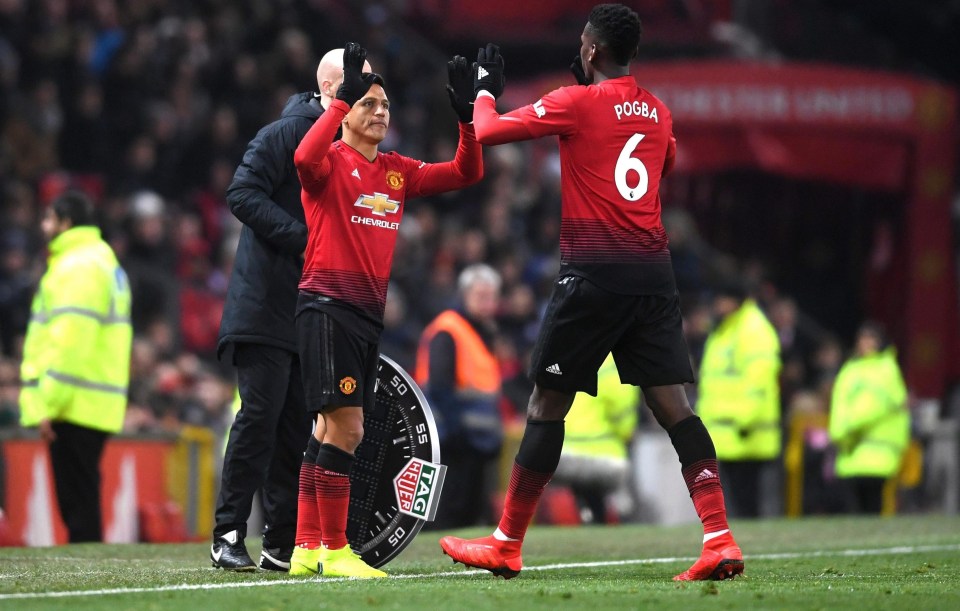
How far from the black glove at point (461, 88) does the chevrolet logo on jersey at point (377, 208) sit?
0.46 meters

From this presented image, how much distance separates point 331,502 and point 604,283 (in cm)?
138

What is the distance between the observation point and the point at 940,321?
2211 cm

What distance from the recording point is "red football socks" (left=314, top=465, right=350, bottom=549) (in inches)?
277

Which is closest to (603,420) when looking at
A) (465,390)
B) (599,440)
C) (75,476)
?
(599,440)

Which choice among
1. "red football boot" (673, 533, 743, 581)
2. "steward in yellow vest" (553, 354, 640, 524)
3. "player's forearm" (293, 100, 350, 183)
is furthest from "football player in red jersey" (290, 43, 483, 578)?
"steward in yellow vest" (553, 354, 640, 524)

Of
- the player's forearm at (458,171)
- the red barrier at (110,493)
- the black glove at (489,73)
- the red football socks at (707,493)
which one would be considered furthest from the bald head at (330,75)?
the red barrier at (110,493)

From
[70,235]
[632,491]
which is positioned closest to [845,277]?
[632,491]

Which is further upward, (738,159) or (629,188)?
(738,159)

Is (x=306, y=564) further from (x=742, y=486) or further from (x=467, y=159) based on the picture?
(x=742, y=486)

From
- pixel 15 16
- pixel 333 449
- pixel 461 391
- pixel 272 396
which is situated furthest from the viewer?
pixel 15 16

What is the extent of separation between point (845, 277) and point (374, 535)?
17.4 metres

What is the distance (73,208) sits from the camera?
1026 cm

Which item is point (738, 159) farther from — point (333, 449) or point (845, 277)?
point (333, 449)

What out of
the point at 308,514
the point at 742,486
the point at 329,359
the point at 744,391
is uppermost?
the point at 329,359
